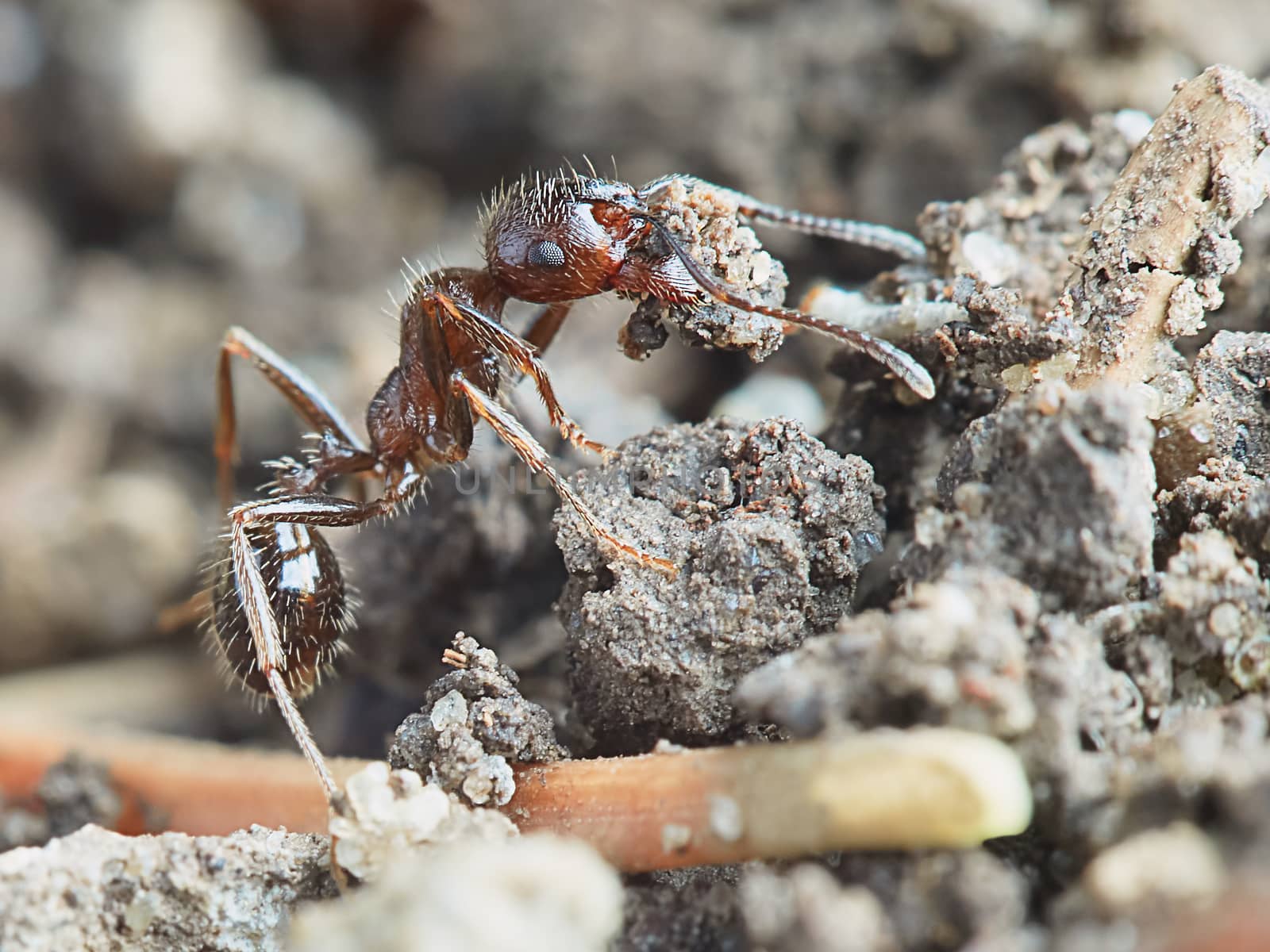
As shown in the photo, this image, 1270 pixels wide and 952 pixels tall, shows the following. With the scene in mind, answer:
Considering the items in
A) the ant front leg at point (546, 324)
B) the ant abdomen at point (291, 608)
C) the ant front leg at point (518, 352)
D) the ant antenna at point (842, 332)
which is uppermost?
the ant front leg at point (546, 324)

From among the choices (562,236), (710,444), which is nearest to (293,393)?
(562,236)

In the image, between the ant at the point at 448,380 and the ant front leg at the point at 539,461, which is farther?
the ant at the point at 448,380

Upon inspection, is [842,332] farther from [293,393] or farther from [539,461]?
[293,393]

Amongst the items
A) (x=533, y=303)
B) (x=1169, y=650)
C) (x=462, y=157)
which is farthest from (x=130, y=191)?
(x=1169, y=650)

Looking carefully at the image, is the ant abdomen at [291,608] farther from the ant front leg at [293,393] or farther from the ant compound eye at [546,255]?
the ant compound eye at [546,255]

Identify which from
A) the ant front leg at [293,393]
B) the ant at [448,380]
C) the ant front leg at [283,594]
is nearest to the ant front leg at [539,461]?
the ant at [448,380]
